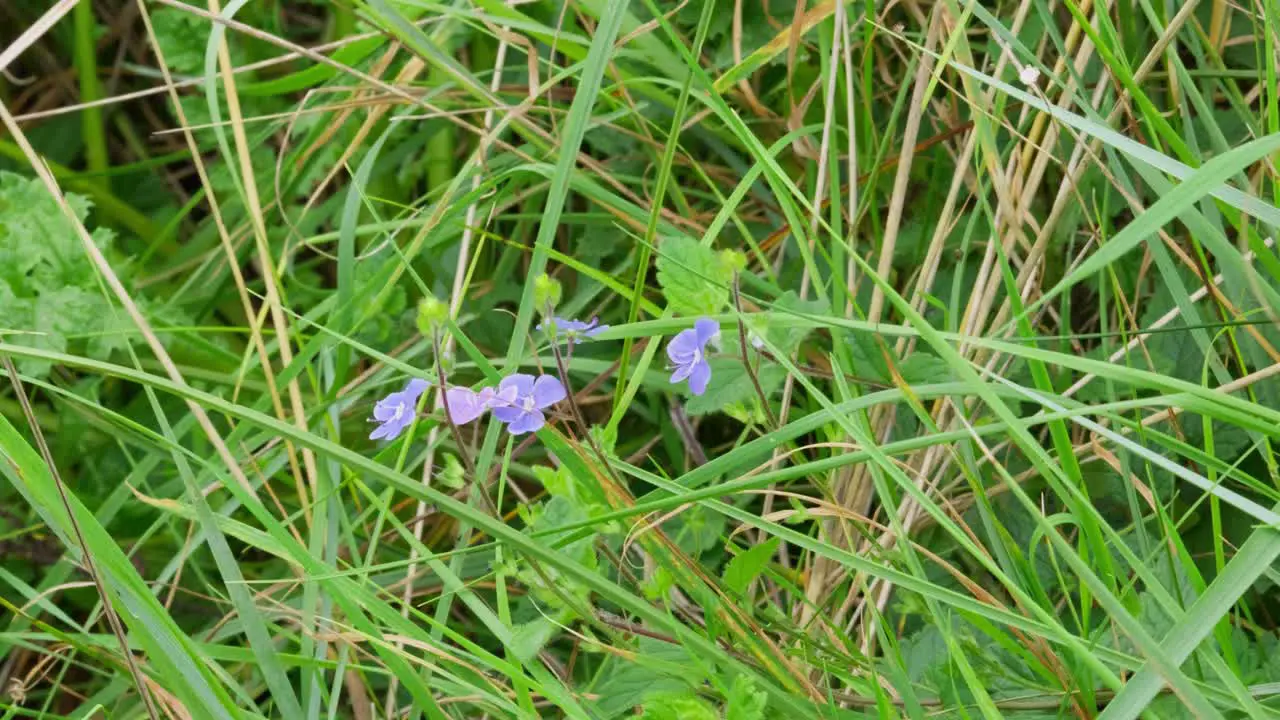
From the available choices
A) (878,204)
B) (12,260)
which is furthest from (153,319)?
(878,204)

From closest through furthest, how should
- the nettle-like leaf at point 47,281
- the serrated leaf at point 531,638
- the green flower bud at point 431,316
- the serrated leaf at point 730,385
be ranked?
the green flower bud at point 431,316 → the serrated leaf at point 531,638 → the serrated leaf at point 730,385 → the nettle-like leaf at point 47,281

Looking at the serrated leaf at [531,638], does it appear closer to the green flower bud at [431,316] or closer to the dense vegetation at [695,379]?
the dense vegetation at [695,379]

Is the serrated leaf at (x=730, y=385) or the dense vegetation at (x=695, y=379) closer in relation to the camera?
the dense vegetation at (x=695, y=379)

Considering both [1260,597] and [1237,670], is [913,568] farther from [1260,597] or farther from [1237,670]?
[1260,597]

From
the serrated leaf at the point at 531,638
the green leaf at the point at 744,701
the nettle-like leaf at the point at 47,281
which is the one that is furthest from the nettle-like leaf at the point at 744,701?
the nettle-like leaf at the point at 47,281

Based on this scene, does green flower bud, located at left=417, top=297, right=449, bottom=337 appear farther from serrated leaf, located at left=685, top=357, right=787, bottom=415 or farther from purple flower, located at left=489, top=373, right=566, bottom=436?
serrated leaf, located at left=685, top=357, right=787, bottom=415

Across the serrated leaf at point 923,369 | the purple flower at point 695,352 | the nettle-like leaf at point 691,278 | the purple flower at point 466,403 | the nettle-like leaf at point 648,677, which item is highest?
the nettle-like leaf at point 691,278
